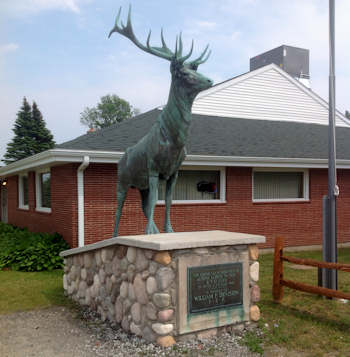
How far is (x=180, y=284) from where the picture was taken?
4820 millimetres

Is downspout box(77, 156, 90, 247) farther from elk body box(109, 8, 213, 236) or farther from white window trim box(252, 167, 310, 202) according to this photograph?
white window trim box(252, 167, 310, 202)

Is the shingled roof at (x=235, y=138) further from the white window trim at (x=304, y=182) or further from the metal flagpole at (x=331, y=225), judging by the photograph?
the metal flagpole at (x=331, y=225)

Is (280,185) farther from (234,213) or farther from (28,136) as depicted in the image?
(28,136)

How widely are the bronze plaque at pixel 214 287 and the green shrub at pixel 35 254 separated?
19.8ft

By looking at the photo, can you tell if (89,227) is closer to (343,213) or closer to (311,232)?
(311,232)

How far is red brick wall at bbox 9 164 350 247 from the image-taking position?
10.4 metres

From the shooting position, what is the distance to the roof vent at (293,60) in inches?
975

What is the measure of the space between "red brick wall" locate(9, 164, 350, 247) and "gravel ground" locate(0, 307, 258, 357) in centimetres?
427

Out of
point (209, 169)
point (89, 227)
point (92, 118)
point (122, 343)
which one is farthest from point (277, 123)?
point (92, 118)

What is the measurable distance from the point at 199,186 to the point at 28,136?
1318 inches

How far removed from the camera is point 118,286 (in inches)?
220

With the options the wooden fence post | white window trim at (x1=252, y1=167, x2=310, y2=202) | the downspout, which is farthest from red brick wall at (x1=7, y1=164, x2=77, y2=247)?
white window trim at (x1=252, y1=167, x2=310, y2=202)

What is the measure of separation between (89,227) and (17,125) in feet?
115

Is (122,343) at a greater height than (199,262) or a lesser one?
lesser
